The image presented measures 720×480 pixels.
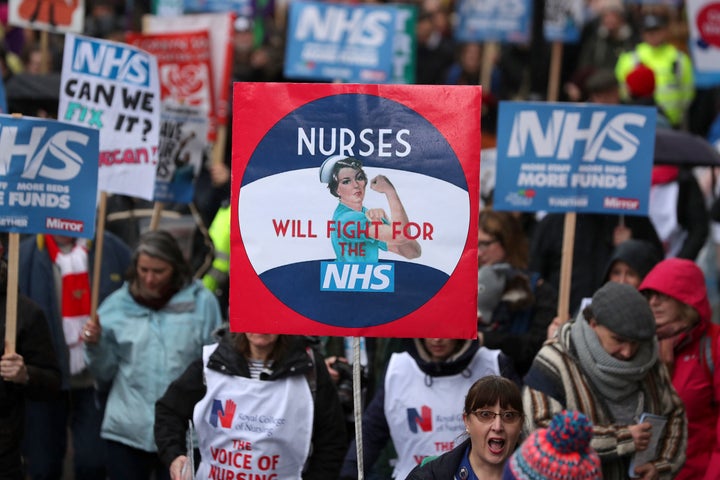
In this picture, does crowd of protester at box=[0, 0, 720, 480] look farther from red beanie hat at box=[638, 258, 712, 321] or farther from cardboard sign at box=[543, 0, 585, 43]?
cardboard sign at box=[543, 0, 585, 43]

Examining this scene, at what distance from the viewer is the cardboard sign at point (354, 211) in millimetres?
5207

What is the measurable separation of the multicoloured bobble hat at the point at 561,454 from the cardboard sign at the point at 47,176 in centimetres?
330

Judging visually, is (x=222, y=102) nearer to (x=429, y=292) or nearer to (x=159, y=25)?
(x=159, y=25)

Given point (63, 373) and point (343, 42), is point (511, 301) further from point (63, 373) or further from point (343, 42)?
point (343, 42)

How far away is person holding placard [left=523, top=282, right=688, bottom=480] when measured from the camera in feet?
18.6

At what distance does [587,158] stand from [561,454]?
3401 mm

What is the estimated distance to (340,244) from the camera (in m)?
5.22

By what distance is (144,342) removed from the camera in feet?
23.1

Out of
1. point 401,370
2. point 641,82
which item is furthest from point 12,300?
point 641,82

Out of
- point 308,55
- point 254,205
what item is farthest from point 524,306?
point 308,55


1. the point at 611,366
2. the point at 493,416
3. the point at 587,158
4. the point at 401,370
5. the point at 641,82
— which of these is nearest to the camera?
the point at 493,416

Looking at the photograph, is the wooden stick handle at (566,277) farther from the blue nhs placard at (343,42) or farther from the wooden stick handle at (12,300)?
the blue nhs placard at (343,42)

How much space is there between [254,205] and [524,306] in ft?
8.42

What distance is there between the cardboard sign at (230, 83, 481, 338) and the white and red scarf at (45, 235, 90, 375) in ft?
9.08
